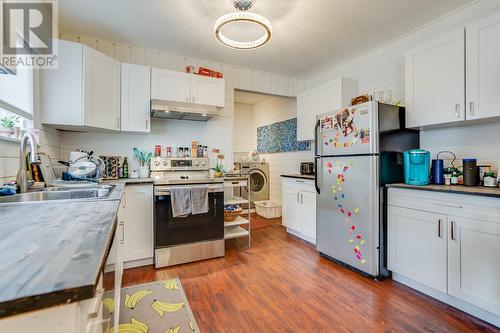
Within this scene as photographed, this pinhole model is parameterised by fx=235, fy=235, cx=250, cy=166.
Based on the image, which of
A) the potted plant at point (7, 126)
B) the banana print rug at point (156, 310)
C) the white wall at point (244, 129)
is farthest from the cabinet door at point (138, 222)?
the white wall at point (244, 129)

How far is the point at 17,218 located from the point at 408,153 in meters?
2.80

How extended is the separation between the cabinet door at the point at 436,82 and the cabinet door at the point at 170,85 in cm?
256

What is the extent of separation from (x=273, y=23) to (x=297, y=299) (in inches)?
109

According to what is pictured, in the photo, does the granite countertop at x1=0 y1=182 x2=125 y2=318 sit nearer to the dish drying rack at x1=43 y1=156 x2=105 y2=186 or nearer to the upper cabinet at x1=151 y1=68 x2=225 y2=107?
the dish drying rack at x1=43 y1=156 x2=105 y2=186

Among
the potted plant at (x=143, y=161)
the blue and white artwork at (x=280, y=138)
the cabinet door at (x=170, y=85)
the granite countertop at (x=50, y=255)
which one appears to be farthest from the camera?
the blue and white artwork at (x=280, y=138)

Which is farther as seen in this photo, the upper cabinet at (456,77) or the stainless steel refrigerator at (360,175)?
the stainless steel refrigerator at (360,175)

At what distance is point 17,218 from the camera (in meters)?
0.93

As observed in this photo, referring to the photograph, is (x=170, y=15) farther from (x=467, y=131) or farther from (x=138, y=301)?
(x=467, y=131)

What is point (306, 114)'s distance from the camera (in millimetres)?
3734

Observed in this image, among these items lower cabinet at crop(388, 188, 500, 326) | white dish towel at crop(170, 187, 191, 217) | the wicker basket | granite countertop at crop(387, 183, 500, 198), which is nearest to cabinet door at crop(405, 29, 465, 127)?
granite countertop at crop(387, 183, 500, 198)

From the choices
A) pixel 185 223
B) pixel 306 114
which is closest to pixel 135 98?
pixel 185 223

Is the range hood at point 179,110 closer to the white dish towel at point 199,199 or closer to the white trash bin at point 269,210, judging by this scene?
the white dish towel at point 199,199

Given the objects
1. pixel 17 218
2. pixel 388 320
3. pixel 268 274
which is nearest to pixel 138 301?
pixel 268 274

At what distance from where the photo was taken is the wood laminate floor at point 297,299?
1.66 m
